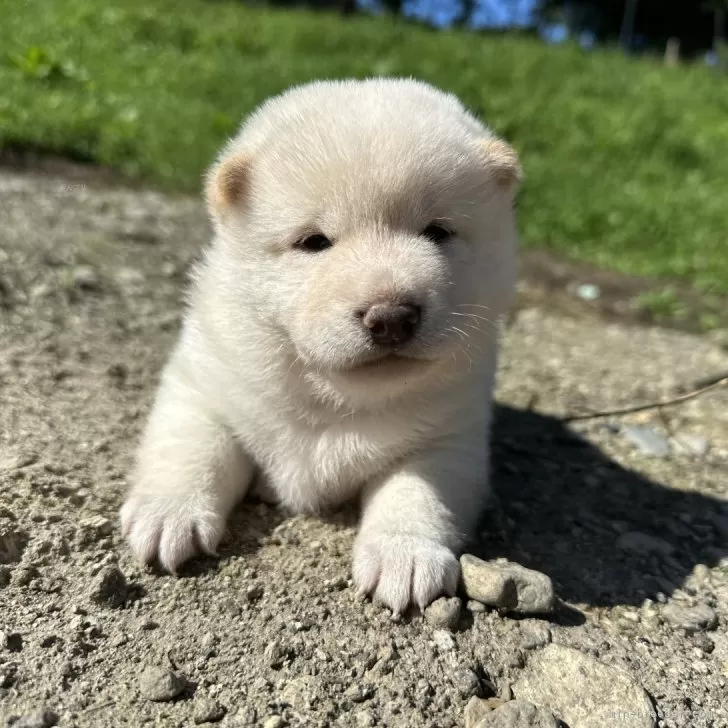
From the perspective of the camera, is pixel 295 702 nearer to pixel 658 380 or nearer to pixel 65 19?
pixel 658 380

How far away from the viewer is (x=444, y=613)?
2.54m

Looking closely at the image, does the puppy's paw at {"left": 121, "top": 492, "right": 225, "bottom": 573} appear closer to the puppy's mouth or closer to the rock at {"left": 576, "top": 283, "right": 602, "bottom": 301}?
the puppy's mouth

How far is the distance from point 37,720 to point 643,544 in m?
2.48

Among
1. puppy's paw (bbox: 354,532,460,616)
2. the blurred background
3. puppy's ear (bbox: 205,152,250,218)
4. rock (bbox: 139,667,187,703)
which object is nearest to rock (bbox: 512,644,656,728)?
puppy's paw (bbox: 354,532,460,616)

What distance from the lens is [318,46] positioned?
1376 cm

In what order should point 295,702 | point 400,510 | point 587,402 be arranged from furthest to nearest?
point 587,402 → point 400,510 → point 295,702

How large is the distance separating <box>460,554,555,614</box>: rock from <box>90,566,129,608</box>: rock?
3.92 feet

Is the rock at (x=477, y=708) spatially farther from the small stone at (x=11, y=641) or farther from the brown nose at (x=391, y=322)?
the small stone at (x=11, y=641)

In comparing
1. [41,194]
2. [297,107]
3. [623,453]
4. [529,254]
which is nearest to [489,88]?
[529,254]

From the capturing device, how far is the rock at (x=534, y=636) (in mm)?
2531

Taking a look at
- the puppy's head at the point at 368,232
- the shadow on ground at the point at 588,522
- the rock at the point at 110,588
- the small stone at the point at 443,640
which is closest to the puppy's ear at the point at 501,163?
the puppy's head at the point at 368,232

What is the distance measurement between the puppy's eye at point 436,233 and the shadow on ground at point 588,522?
1241mm

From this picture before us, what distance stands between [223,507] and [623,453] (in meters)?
2.45

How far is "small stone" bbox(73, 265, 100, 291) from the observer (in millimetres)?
5062
